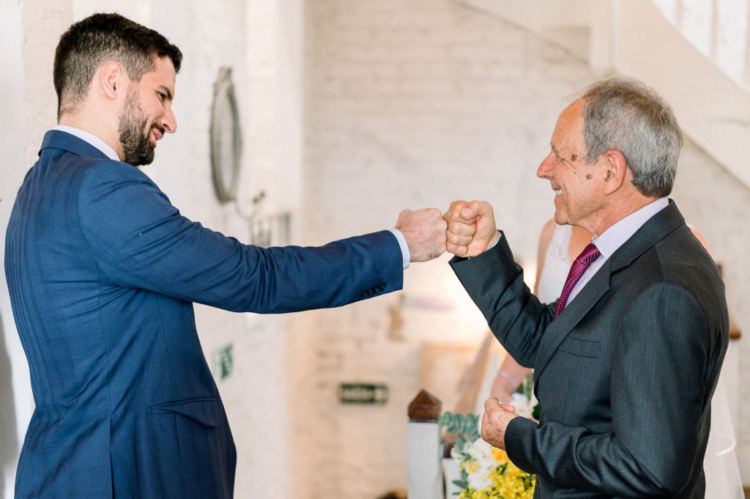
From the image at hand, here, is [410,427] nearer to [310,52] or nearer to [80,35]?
[80,35]

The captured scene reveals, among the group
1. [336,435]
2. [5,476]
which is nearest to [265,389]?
[336,435]

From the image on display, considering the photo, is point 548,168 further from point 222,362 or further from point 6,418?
point 222,362

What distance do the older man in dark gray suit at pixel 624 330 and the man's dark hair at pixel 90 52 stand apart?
0.86m

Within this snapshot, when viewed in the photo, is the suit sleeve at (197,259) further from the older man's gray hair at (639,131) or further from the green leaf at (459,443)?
the green leaf at (459,443)

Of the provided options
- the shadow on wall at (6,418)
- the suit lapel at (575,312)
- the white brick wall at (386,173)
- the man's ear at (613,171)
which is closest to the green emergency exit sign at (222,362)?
the white brick wall at (386,173)

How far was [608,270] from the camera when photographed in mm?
1200

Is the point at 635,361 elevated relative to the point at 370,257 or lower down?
lower down

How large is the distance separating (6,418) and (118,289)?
1.96 feet

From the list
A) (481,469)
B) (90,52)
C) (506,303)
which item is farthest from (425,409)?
(90,52)

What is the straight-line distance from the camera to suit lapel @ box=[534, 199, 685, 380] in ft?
3.88

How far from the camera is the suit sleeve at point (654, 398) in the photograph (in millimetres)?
1024

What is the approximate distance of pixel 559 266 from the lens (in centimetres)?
232

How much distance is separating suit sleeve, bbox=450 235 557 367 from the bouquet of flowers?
0.45m

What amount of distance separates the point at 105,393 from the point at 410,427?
120 cm
